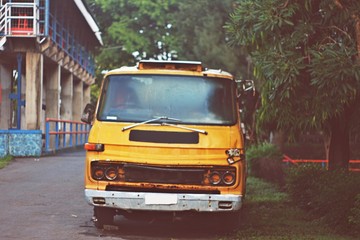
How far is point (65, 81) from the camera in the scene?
40.7 meters

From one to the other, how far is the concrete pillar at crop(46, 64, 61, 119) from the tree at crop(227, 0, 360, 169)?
73.9ft

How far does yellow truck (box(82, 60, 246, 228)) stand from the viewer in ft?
31.8

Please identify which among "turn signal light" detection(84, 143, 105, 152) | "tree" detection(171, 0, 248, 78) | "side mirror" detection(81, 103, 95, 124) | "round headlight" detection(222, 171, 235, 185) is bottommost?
"round headlight" detection(222, 171, 235, 185)

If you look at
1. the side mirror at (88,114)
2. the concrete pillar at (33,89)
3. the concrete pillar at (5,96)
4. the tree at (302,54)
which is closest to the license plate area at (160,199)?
the side mirror at (88,114)

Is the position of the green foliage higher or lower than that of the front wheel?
higher

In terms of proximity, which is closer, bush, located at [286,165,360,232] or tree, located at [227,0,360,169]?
bush, located at [286,165,360,232]

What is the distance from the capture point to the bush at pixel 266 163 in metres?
18.6

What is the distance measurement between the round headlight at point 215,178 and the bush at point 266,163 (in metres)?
8.02

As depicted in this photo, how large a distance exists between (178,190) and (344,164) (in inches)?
206

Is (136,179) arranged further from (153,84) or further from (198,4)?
Answer: (198,4)

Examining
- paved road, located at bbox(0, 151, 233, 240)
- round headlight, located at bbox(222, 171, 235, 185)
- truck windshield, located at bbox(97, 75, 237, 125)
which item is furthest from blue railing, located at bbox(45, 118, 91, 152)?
round headlight, located at bbox(222, 171, 235, 185)

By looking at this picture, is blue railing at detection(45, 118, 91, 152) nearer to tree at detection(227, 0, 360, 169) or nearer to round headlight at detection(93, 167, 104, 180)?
tree at detection(227, 0, 360, 169)

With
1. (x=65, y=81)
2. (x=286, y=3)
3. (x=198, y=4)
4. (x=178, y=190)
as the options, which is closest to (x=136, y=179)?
(x=178, y=190)

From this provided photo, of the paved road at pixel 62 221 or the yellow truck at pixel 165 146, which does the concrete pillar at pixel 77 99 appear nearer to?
the paved road at pixel 62 221
